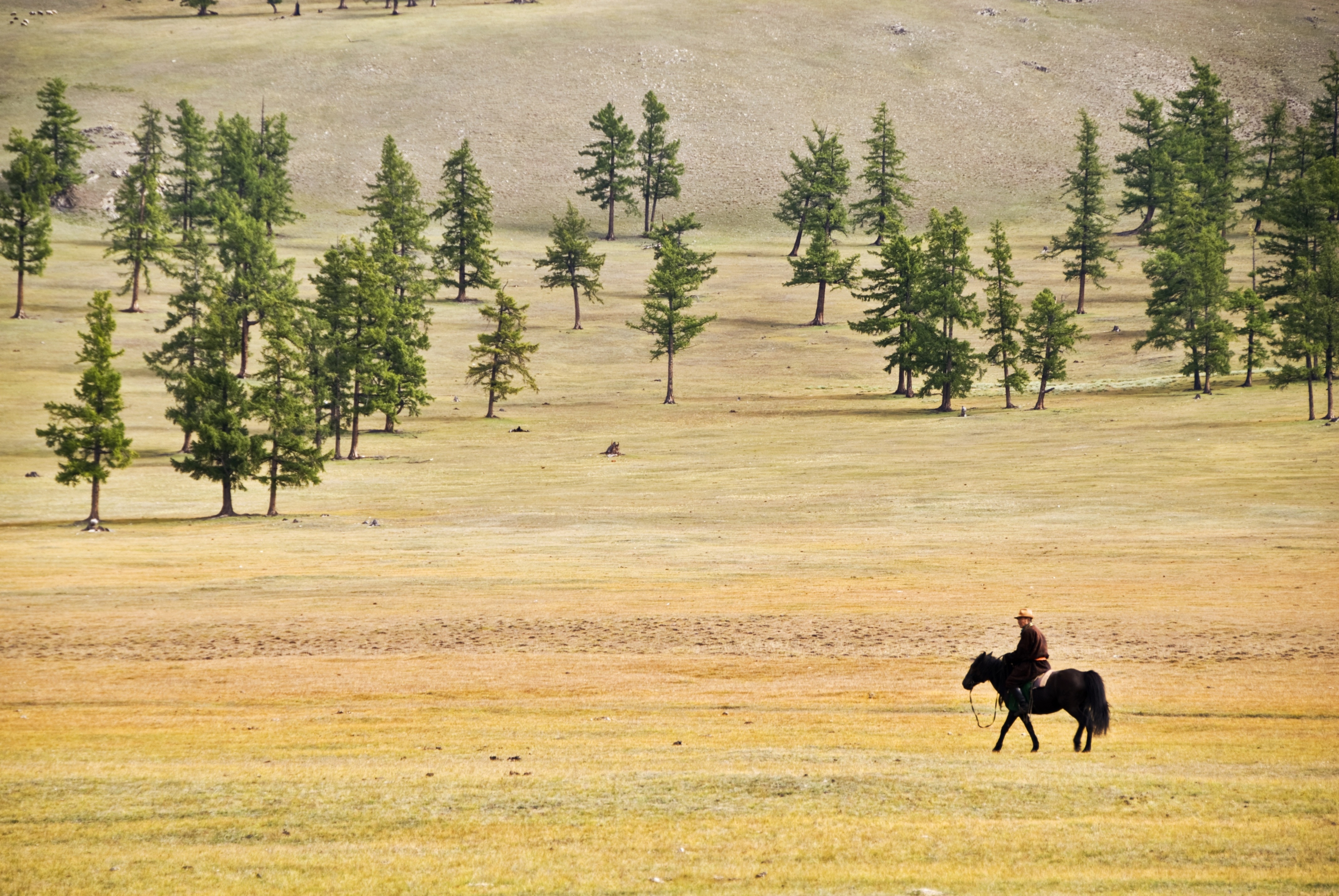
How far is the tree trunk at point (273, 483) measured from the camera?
5706cm

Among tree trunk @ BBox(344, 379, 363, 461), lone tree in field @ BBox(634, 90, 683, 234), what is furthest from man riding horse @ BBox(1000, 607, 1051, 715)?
lone tree in field @ BBox(634, 90, 683, 234)

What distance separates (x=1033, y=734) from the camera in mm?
17016

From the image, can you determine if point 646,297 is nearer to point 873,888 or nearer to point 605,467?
point 605,467

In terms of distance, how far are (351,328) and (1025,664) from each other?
222ft

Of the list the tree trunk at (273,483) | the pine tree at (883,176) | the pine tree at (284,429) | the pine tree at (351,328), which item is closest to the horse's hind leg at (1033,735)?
the pine tree at (284,429)

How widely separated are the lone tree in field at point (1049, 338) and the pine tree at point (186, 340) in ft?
186

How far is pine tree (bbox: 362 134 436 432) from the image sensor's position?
83.5 meters

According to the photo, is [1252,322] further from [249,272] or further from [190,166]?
[190,166]

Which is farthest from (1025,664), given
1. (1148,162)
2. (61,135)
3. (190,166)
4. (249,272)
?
(61,135)

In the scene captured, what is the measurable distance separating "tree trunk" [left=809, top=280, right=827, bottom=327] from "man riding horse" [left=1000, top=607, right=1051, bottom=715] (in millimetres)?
103803

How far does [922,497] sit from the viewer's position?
5562 centimetres

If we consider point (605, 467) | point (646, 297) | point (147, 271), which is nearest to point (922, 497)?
point (605, 467)

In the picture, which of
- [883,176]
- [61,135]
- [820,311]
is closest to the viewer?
[820,311]

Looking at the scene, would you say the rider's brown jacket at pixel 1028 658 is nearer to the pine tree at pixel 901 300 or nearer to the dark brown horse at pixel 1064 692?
the dark brown horse at pixel 1064 692
